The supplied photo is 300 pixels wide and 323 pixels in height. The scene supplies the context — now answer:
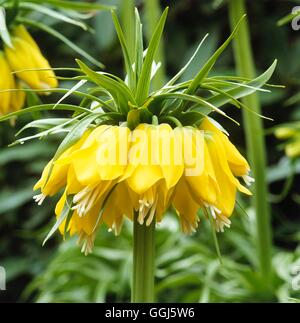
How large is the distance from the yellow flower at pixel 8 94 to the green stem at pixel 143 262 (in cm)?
51

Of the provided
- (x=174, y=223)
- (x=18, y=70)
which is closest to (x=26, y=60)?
(x=18, y=70)

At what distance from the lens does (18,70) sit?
127 centimetres

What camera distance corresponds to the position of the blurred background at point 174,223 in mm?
1901

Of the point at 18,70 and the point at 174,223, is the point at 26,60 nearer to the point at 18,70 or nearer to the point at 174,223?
the point at 18,70

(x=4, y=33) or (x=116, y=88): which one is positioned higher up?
(x=4, y=33)

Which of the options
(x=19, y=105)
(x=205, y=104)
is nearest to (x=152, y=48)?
(x=205, y=104)

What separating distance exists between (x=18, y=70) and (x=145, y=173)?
554 millimetres

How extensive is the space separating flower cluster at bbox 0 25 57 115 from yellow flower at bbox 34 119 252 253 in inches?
17.5

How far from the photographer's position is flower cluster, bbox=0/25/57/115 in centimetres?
125

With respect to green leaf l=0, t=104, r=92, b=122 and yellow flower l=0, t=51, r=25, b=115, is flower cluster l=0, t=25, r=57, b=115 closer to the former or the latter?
yellow flower l=0, t=51, r=25, b=115

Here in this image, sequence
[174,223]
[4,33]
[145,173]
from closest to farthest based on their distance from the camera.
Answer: [145,173], [4,33], [174,223]

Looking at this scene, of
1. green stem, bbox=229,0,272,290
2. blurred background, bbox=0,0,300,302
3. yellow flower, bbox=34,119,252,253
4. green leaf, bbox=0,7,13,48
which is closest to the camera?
yellow flower, bbox=34,119,252,253

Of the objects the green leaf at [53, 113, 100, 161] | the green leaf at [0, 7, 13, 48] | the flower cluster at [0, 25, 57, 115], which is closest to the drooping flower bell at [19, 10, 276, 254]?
the green leaf at [53, 113, 100, 161]
